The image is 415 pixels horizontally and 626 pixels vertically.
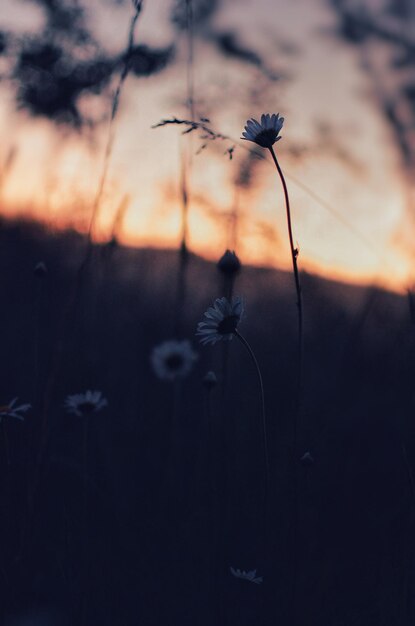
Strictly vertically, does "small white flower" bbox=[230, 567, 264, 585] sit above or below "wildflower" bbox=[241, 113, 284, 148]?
below

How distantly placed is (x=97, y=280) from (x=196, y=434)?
1.20ft

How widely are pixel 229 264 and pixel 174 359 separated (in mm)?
246

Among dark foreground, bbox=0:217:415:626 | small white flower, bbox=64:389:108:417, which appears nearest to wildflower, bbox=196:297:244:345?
dark foreground, bbox=0:217:415:626

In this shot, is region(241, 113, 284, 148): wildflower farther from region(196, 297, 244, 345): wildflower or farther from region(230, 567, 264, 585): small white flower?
region(230, 567, 264, 585): small white flower

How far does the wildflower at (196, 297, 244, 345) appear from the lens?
2.97 ft

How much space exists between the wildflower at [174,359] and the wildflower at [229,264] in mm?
204

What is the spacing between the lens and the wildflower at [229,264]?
3.49 ft

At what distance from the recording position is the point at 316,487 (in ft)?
3.43

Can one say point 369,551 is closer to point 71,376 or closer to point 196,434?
point 196,434

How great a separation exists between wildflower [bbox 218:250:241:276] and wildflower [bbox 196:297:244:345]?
0.51ft

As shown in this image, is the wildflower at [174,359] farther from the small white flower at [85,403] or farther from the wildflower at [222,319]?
the wildflower at [222,319]

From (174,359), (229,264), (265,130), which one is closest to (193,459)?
(174,359)

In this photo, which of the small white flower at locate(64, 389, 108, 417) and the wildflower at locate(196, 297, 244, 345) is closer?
the wildflower at locate(196, 297, 244, 345)

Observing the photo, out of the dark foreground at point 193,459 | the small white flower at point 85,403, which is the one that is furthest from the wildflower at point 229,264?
the small white flower at point 85,403
